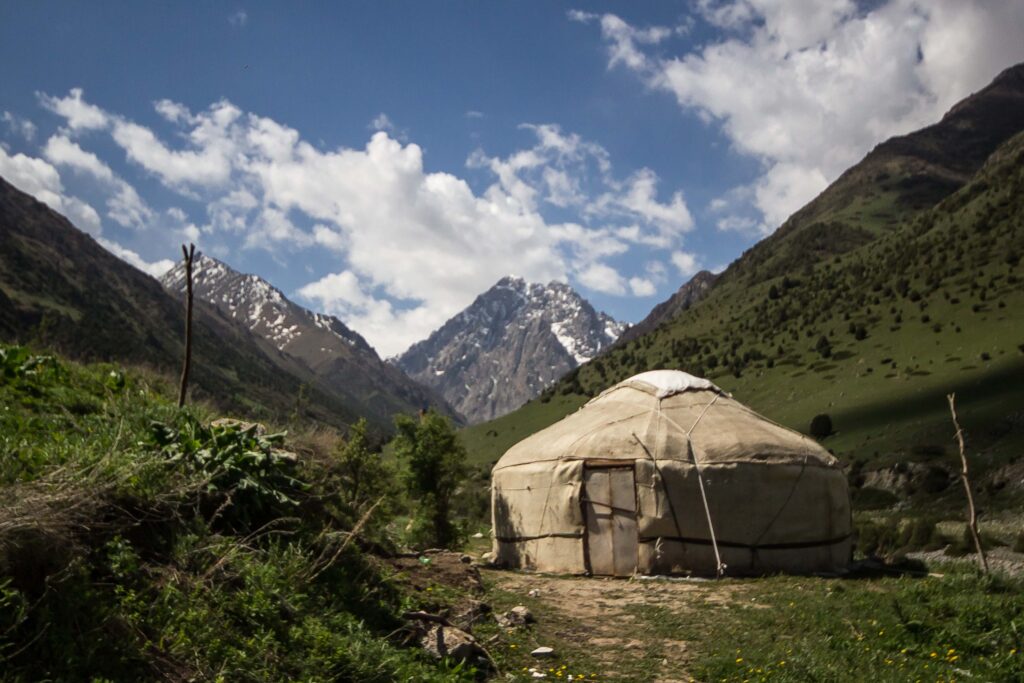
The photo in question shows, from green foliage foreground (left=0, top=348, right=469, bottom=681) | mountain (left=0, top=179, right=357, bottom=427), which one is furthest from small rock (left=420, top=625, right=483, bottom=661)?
mountain (left=0, top=179, right=357, bottom=427)

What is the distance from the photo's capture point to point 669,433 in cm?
1193

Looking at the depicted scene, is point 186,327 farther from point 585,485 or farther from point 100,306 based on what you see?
point 100,306

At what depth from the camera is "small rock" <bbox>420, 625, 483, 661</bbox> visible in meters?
5.35

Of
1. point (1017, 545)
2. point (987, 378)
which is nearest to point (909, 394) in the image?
point (987, 378)

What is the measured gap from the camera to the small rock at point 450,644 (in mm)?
5348

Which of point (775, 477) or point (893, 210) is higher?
point (893, 210)

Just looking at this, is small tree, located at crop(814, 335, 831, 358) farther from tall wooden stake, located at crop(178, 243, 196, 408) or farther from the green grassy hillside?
tall wooden stake, located at crop(178, 243, 196, 408)

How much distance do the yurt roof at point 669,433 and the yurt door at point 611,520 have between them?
1.20ft

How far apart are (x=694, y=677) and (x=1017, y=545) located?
46.9 ft

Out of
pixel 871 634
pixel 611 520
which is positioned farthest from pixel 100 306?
pixel 871 634

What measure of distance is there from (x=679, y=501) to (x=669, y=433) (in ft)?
4.09

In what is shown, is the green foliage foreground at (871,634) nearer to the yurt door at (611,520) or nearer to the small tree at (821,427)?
the yurt door at (611,520)

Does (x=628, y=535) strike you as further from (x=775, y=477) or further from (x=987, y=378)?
(x=987, y=378)

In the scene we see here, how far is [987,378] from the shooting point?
118 feet
